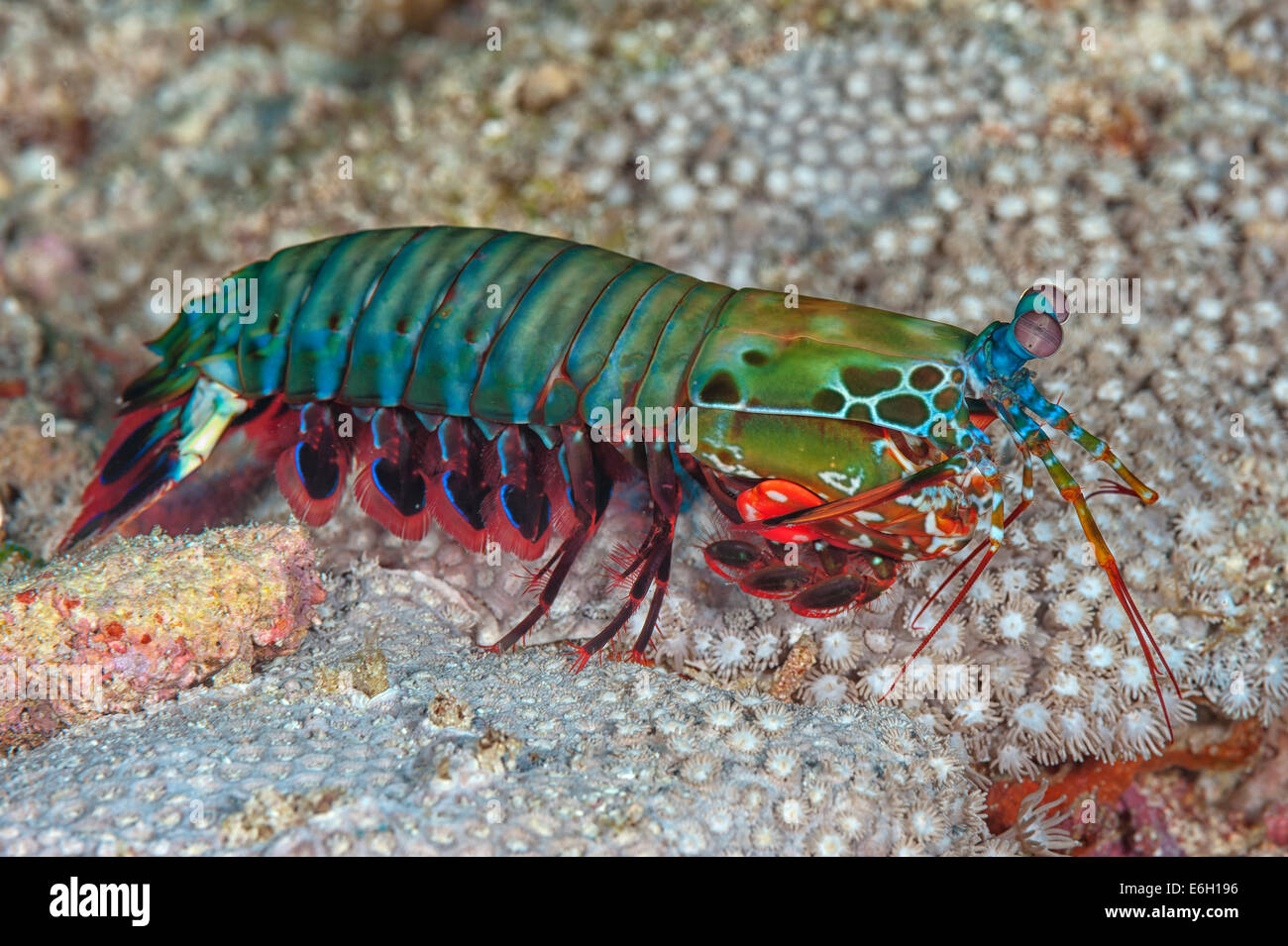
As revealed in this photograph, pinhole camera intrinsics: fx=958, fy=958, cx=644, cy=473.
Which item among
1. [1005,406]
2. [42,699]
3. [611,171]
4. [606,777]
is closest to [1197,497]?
[1005,406]

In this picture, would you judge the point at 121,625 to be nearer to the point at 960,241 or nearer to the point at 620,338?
the point at 620,338
